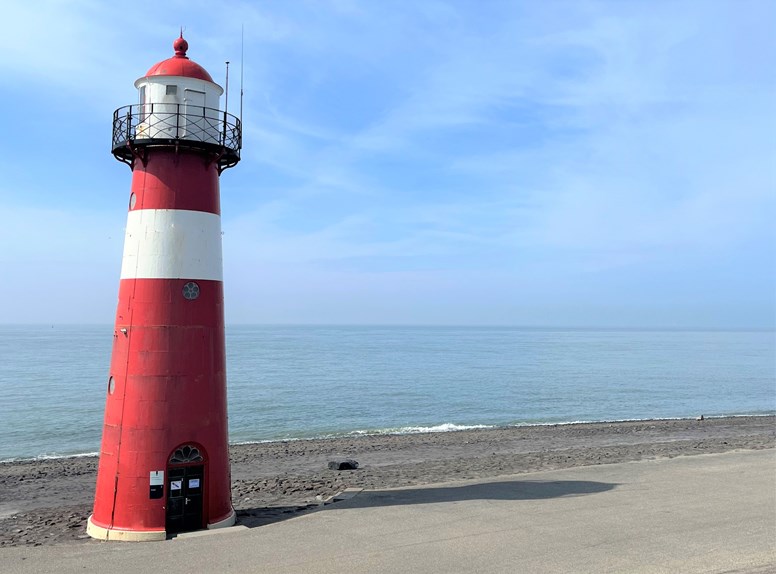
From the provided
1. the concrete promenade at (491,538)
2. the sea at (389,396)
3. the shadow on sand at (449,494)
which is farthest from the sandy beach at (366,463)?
the sea at (389,396)

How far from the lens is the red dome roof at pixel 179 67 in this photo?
1244 cm

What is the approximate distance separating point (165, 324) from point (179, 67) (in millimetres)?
4709

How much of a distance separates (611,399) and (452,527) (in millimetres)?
42603

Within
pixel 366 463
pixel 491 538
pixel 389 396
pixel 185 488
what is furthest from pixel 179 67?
pixel 389 396

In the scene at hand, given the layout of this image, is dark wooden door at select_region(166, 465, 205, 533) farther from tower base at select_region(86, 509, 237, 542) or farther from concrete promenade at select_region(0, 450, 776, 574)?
concrete promenade at select_region(0, 450, 776, 574)

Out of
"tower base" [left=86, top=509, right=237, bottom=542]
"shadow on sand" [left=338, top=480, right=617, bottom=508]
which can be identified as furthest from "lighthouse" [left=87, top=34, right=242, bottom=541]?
"shadow on sand" [left=338, top=480, right=617, bottom=508]

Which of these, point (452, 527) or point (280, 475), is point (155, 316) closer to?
point (452, 527)

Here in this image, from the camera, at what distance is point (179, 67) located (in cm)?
1250

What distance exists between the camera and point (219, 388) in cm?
1295

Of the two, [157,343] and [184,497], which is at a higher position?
[157,343]

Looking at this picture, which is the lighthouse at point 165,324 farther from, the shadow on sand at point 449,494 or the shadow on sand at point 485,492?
the shadow on sand at point 485,492

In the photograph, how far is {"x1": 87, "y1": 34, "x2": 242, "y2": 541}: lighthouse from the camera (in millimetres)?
12266

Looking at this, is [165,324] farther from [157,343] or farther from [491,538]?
[491,538]

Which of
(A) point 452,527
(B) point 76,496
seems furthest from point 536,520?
(B) point 76,496
